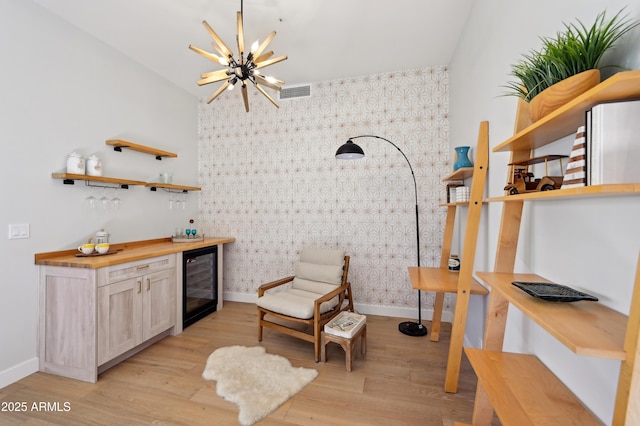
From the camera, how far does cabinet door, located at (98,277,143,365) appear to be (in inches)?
86.3

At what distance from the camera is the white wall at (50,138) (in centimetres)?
212

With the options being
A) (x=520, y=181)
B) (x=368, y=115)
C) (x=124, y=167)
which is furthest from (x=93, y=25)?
(x=520, y=181)

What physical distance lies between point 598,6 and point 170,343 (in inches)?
149

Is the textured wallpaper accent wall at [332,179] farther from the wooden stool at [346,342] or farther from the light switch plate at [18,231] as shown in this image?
the light switch plate at [18,231]

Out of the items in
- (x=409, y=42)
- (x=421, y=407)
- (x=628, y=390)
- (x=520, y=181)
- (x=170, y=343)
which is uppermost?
(x=409, y=42)

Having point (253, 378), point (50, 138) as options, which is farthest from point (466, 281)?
point (50, 138)

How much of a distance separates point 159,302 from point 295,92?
308 cm

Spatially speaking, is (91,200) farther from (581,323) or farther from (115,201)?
(581,323)

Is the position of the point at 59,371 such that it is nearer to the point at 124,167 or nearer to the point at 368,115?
the point at 124,167

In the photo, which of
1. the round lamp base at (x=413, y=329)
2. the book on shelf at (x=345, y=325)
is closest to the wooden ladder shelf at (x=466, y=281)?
the book on shelf at (x=345, y=325)

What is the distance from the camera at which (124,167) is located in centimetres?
306

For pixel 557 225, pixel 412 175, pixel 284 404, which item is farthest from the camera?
pixel 412 175

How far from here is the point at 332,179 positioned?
3598 millimetres

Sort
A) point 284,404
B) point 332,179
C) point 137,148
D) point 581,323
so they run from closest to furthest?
1. point 581,323
2. point 284,404
3. point 137,148
4. point 332,179
